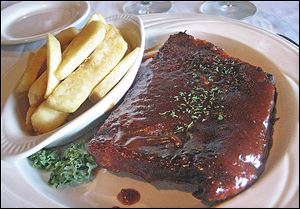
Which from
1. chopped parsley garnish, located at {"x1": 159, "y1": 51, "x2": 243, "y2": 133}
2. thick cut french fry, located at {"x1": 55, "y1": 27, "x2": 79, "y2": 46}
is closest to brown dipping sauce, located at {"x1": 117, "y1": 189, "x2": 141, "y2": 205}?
A: chopped parsley garnish, located at {"x1": 159, "y1": 51, "x2": 243, "y2": 133}

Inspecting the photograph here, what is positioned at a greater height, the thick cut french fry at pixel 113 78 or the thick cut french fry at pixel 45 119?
the thick cut french fry at pixel 113 78

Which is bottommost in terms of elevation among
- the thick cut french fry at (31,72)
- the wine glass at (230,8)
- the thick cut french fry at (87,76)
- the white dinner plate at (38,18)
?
the white dinner plate at (38,18)

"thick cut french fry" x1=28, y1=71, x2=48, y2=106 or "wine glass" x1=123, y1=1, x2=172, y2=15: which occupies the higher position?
"thick cut french fry" x1=28, y1=71, x2=48, y2=106

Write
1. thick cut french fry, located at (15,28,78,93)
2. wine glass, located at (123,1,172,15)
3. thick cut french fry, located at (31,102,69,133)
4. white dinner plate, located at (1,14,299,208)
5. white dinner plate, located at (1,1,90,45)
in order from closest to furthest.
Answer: white dinner plate, located at (1,14,299,208) → thick cut french fry, located at (31,102,69,133) → thick cut french fry, located at (15,28,78,93) → white dinner plate, located at (1,1,90,45) → wine glass, located at (123,1,172,15)

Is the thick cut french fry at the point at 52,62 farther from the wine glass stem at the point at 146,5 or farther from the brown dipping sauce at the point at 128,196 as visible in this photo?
the wine glass stem at the point at 146,5

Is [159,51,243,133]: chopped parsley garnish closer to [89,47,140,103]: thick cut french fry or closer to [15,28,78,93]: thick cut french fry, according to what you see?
[89,47,140,103]: thick cut french fry

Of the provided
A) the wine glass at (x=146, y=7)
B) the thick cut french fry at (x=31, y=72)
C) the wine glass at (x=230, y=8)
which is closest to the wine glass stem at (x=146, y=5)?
the wine glass at (x=146, y=7)

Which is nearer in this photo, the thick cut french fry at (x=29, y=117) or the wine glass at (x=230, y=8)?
the thick cut french fry at (x=29, y=117)
